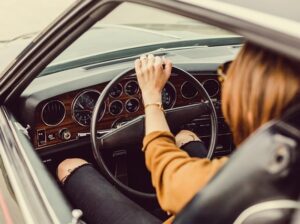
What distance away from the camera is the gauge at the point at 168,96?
119 inches

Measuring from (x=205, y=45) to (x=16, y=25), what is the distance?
4.95 m

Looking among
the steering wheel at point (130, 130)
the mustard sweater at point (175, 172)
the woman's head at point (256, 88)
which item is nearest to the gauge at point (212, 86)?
the steering wheel at point (130, 130)

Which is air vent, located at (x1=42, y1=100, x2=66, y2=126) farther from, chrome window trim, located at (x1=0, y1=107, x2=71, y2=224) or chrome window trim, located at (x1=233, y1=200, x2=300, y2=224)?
chrome window trim, located at (x1=233, y1=200, x2=300, y2=224)

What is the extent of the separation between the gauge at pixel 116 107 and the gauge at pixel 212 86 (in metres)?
0.55

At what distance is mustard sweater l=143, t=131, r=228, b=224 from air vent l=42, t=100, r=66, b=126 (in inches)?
48.2

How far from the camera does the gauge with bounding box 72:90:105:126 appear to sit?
115 inches

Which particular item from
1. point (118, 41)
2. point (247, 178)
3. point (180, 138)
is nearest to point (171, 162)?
point (247, 178)

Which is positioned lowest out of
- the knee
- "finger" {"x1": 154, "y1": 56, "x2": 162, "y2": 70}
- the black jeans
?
the black jeans

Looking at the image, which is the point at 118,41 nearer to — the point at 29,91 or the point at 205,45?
the point at 205,45

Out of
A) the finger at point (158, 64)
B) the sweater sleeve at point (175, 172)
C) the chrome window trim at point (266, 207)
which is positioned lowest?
the chrome window trim at point (266, 207)

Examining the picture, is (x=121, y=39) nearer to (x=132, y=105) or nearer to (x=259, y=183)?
(x=132, y=105)

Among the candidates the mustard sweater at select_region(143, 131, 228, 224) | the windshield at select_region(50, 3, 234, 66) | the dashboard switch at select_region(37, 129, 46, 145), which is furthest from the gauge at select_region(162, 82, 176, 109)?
the mustard sweater at select_region(143, 131, 228, 224)

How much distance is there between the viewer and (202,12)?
1.42m

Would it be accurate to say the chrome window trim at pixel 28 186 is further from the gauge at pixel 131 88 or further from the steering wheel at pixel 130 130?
the gauge at pixel 131 88
